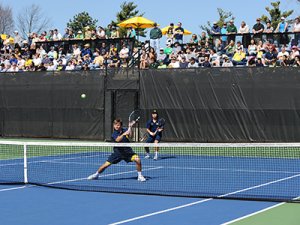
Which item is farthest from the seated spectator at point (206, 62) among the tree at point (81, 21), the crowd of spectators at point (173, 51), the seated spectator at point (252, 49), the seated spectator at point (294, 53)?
the tree at point (81, 21)

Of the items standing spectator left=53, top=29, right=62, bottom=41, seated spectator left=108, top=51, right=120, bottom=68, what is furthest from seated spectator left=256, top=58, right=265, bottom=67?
standing spectator left=53, top=29, right=62, bottom=41

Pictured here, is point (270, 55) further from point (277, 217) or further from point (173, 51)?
point (277, 217)

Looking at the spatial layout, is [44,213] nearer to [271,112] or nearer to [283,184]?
[283,184]

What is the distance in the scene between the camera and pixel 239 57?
78.9ft

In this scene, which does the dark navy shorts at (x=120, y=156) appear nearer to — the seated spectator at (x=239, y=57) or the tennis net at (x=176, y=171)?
the tennis net at (x=176, y=171)

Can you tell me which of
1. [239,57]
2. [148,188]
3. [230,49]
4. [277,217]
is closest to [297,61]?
[239,57]

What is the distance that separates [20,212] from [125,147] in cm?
418

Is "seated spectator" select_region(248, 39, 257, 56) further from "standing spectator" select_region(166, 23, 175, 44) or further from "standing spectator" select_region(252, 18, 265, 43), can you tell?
"standing spectator" select_region(166, 23, 175, 44)

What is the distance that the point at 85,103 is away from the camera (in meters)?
26.2

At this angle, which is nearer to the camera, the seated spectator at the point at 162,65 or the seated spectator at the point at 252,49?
the seated spectator at the point at 252,49

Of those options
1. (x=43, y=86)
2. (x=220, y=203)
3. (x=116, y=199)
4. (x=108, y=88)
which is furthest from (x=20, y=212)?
(x=43, y=86)

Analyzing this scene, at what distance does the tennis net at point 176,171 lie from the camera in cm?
1223

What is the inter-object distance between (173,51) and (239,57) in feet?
12.3

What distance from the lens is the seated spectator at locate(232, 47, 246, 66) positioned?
24.0m
